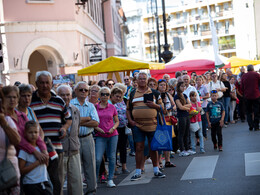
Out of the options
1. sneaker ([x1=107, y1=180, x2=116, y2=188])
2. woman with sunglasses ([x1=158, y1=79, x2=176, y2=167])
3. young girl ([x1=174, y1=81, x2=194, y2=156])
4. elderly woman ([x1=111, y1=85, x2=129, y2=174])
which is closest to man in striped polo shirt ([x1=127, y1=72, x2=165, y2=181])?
sneaker ([x1=107, y1=180, x2=116, y2=188])

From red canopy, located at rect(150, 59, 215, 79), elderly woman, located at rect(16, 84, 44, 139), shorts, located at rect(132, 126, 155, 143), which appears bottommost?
shorts, located at rect(132, 126, 155, 143)

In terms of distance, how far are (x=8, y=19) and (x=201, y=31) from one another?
90.2 metres

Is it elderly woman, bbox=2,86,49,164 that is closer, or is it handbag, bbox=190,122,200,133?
elderly woman, bbox=2,86,49,164

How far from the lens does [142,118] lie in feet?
33.9

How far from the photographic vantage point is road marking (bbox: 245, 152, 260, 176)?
9741mm

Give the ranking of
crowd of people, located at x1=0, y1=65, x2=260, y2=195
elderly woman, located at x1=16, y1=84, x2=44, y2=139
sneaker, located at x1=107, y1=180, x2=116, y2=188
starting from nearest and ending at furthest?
crowd of people, located at x1=0, y1=65, x2=260, y2=195 → elderly woman, located at x1=16, y1=84, x2=44, y2=139 → sneaker, located at x1=107, y1=180, x2=116, y2=188

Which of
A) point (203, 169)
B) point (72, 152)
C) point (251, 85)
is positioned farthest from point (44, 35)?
point (72, 152)

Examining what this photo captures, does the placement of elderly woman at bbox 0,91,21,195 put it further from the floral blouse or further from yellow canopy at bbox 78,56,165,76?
yellow canopy at bbox 78,56,165,76

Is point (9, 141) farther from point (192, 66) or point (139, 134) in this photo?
point (192, 66)

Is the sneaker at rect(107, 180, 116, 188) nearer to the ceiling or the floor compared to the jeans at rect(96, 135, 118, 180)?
nearer to the floor

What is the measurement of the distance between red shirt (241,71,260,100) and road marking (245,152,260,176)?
5.70m

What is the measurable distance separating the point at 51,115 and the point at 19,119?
3.12 ft

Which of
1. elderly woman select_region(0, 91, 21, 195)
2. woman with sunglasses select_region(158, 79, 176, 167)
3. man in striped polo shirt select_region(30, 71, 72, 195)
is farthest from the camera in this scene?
woman with sunglasses select_region(158, 79, 176, 167)

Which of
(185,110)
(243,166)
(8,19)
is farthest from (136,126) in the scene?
(8,19)
